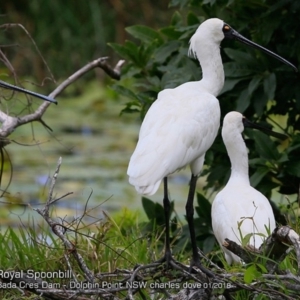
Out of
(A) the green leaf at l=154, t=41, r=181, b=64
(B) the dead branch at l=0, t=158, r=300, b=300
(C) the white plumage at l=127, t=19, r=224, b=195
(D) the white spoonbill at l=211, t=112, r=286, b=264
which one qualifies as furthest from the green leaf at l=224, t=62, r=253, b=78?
(B) the dead branch at l=0, t=158, r=300, b=300

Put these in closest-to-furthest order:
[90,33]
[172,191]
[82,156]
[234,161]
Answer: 1. [234,161]
2. [172,191]
3. [82,156]
4. [90,33]

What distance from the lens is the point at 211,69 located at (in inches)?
161

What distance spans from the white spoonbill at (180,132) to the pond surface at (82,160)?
276 cm

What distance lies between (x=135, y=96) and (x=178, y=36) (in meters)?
0.44

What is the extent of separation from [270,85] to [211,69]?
0.68 meters

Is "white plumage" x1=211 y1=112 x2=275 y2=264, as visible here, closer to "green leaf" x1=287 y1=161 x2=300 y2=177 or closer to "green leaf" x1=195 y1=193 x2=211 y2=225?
"green leaf" x1=287 y1=161 x2=300 y2=177

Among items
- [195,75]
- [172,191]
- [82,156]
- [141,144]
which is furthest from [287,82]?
[82,156]

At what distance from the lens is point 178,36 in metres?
5.12

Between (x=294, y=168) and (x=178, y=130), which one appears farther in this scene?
(x=294, y=168)

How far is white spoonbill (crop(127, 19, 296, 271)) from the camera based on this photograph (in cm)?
353

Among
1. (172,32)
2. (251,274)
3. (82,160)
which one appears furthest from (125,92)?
(82,160)

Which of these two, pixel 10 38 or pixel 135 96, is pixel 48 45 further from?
pixel 135 96

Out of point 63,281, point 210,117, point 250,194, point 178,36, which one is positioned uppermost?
point 178,36

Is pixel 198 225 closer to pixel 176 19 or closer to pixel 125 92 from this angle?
pixel 125 92
